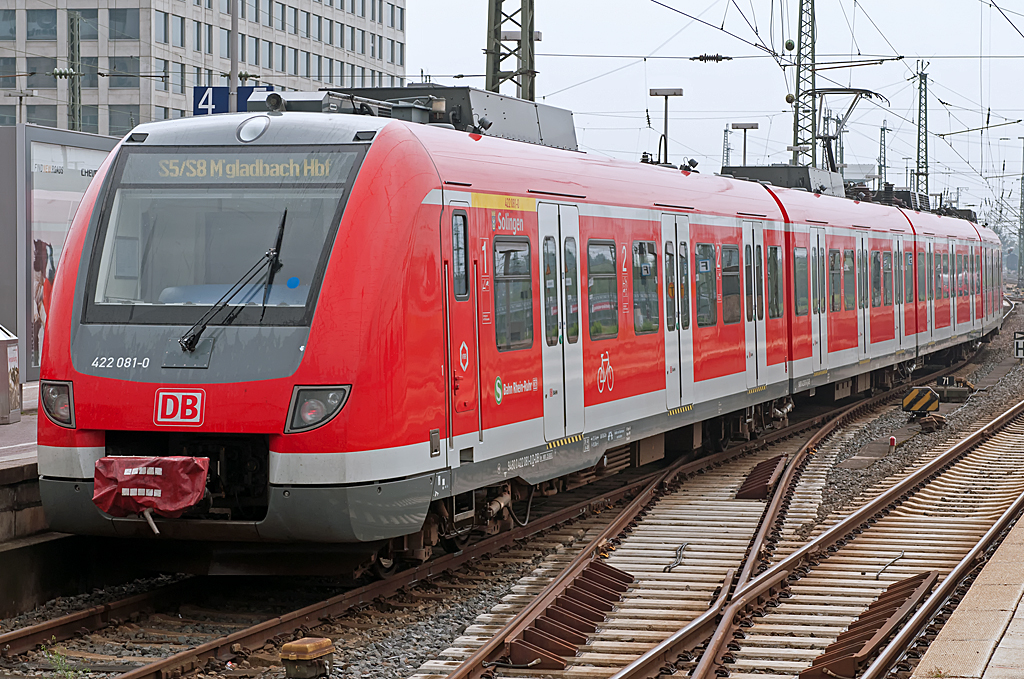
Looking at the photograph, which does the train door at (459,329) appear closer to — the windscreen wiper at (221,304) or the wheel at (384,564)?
the wheel at (384,564)

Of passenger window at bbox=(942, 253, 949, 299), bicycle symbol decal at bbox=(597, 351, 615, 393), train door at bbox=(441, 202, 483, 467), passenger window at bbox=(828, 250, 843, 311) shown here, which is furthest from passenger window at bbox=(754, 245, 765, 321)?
passenger window at bbox=(942, 253, 949, 299)

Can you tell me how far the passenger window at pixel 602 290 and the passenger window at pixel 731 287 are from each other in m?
3.39

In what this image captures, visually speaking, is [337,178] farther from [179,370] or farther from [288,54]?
[288,54]

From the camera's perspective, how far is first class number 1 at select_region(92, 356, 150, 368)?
27.3ft

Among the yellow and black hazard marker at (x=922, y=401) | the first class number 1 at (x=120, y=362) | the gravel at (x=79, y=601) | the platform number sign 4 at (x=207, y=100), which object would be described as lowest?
the gravel at (x=79, y=601)

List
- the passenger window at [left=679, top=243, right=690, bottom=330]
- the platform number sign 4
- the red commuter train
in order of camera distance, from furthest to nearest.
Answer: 1. the platform number sign 4
2. the passenger window at [left=679, top=243, right=690, bottom=330]
3. the red commuter train

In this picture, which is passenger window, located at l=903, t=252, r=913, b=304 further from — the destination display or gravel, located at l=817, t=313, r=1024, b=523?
the destination display

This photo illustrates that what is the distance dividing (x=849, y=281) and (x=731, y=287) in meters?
6.07

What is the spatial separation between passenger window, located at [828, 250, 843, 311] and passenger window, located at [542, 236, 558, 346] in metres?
9.67

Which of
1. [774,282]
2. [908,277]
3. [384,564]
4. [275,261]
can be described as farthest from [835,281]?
[275,261]

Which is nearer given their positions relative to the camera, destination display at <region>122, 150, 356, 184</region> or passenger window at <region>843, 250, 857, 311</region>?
Answer: destination display at <region>122, 150, 356, 184</region>

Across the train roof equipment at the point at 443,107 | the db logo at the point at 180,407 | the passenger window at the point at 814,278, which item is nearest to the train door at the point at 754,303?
the passenger window at the point at 814,278

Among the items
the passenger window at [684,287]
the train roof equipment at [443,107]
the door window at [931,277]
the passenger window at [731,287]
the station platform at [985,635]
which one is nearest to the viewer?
the station platform at [985,635]

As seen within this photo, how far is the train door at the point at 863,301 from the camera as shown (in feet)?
69.9
